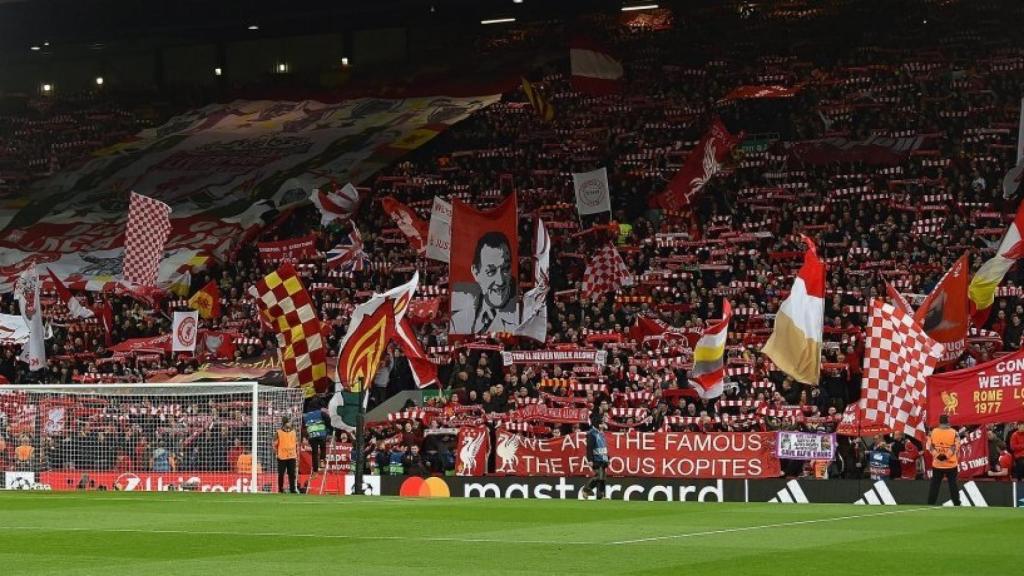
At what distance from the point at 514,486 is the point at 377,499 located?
521 centimetres

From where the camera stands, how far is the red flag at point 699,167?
4253cm

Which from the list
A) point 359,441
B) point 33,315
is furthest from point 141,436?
point 33,315

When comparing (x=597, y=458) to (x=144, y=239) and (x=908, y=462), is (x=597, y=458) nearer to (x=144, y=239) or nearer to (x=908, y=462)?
(x=908, y=462)

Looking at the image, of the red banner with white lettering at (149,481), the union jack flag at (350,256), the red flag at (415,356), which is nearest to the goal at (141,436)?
the red banner with white lettering at (149,481)

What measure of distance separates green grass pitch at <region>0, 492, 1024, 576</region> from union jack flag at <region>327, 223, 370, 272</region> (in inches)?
749

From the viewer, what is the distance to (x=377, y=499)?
25.9 meters

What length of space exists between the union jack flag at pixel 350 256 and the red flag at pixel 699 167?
8089mm

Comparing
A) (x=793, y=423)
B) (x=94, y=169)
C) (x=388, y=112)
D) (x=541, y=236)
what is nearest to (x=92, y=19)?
(x=94, y=169)

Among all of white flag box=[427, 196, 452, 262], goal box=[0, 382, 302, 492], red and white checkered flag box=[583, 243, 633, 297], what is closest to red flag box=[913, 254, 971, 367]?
red and white checkered flag box=[583, 243, 633, 297]

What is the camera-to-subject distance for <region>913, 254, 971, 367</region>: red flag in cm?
3049

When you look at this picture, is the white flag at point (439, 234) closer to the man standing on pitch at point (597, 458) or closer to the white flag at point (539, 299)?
the white flag at point (539, 299)

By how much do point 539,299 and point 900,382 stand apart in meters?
11.8

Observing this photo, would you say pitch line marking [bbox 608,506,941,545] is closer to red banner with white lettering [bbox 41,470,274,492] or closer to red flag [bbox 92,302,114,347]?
red banner with white lettering [bbox 41,470,274,492]

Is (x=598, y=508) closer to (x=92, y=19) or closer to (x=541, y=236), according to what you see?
(x=541, y=236)
